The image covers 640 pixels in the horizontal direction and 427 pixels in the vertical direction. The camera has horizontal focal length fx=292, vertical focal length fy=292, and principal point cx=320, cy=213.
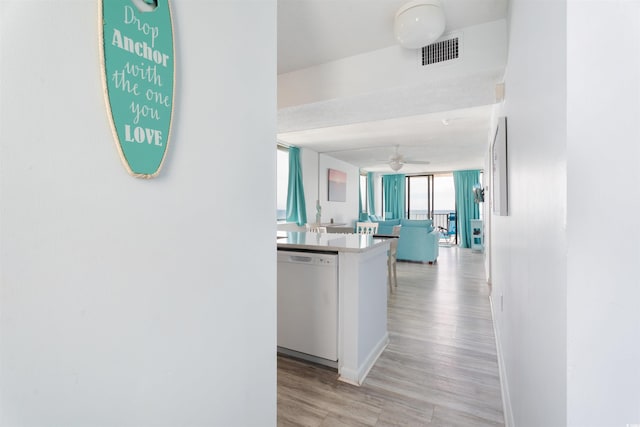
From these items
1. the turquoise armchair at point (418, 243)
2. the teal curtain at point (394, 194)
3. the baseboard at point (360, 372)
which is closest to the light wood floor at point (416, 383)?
the baseboard at point (360, 372)

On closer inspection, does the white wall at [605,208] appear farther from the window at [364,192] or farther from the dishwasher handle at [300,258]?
the window at [364,192]

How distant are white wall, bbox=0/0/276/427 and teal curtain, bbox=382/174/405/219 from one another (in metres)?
9.87

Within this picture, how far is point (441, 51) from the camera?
6.74 ft

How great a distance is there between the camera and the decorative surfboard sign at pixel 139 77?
1.99 ft

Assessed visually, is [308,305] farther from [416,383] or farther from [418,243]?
[418,243]

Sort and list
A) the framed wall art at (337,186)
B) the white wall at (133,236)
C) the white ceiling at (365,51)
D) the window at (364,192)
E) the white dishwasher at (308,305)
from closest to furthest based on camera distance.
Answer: the white wall at (133,236) → the white ceiling at (365,51) → the white dishwasher at (308,305) → the framed wall art at (337,186) → the window at (364,192)

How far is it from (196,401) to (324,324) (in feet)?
4.72

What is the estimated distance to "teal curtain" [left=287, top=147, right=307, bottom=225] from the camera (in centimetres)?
582

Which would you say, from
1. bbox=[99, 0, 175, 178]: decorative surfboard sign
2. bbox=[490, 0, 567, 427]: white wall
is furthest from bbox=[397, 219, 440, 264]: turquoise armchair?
bbox=[99, 0, 175, 178]: decorative surfboard sign

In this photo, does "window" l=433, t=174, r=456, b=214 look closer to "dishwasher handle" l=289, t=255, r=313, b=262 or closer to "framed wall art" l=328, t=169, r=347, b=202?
"framed wall art" l=328, t=169, r=347, b=202

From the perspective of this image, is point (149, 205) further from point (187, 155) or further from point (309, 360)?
point (309, 360)

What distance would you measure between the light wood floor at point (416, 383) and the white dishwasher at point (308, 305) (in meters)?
0.13

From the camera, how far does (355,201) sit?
913cm

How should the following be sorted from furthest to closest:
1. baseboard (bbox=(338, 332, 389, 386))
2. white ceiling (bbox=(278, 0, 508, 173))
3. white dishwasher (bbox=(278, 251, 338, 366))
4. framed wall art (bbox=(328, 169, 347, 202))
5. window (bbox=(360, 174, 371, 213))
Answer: window (bbox=(360, 174, 371, 213)), framed wall art (bbox=(328, 169, 347, 202)), white dishwasher (bbox=(278, 251, 338, 366)), baseboard (bbox=(338, 332, 389, 386)), white ceiling (bbox=(278, 0, 508, 173))
